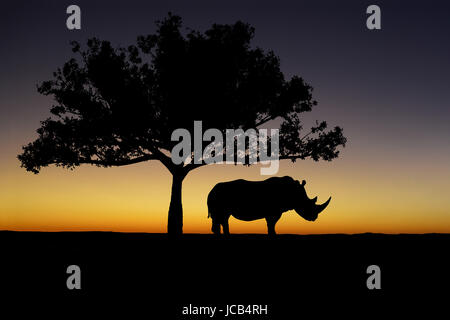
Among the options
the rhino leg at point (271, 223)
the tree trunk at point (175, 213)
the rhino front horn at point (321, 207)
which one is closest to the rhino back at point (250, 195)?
the rhino leg at point (271, 223)

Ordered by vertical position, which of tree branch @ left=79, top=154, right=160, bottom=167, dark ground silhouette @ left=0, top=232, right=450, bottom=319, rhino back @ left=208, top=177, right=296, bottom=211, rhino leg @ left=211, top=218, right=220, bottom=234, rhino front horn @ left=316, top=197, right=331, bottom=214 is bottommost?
dark ground silhouette @ left=0, top=232, right=450, bottom=319

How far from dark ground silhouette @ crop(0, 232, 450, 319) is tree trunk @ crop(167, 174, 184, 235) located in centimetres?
444

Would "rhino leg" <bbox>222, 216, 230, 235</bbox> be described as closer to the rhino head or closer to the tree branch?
the rhino head

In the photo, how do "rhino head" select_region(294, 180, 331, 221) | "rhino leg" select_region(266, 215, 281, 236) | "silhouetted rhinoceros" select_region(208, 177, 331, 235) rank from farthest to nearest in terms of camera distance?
"rhino head" select_region(294, 180, 331, 221) → "silhouetted rhinoceros" select_region(208, 177, 331, 235) → "rhino leg" select_region(266, 215, 281, 236)

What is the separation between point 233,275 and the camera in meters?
12.1

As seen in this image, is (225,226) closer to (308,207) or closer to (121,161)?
(308,207)

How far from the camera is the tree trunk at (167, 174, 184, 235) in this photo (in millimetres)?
23547

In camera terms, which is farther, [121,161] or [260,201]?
[121,161]

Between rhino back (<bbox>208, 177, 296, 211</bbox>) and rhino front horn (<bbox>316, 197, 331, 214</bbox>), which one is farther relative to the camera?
rhino front horn (<bbox>316, 197, 331, 214</bbox>)

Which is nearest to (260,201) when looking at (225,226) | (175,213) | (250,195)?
(250,195)

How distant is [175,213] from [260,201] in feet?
18.5

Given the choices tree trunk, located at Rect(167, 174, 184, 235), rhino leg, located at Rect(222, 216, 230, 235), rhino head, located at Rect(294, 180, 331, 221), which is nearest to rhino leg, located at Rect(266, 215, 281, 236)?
rhino head, located at Rect(294, 180, 331, 221)
